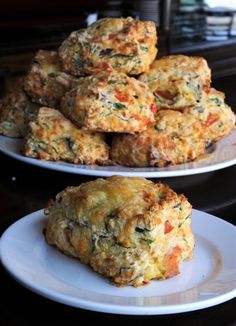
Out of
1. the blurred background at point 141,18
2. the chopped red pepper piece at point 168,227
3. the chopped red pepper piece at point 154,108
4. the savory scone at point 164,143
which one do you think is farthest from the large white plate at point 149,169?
the blurred background at point 141,18

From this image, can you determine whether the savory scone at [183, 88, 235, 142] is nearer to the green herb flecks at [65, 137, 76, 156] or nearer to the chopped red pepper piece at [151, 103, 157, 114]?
the chopped red pepper piece at [151, 103, 157, 114]

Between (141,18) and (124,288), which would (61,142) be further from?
(141,18)

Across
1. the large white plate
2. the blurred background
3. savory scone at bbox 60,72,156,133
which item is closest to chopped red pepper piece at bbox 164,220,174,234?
the large white plate

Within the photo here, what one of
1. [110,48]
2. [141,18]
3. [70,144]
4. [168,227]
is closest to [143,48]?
[110,48]

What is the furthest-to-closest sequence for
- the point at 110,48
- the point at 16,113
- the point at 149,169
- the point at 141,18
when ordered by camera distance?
the point at 141,18 → the point at 16,113 → the point at 110,48 → the point at 149,169

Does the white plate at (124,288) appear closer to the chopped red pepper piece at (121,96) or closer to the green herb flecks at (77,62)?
the chopped red pepper piece at (121,96)

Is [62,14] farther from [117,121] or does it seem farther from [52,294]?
[52,294]
